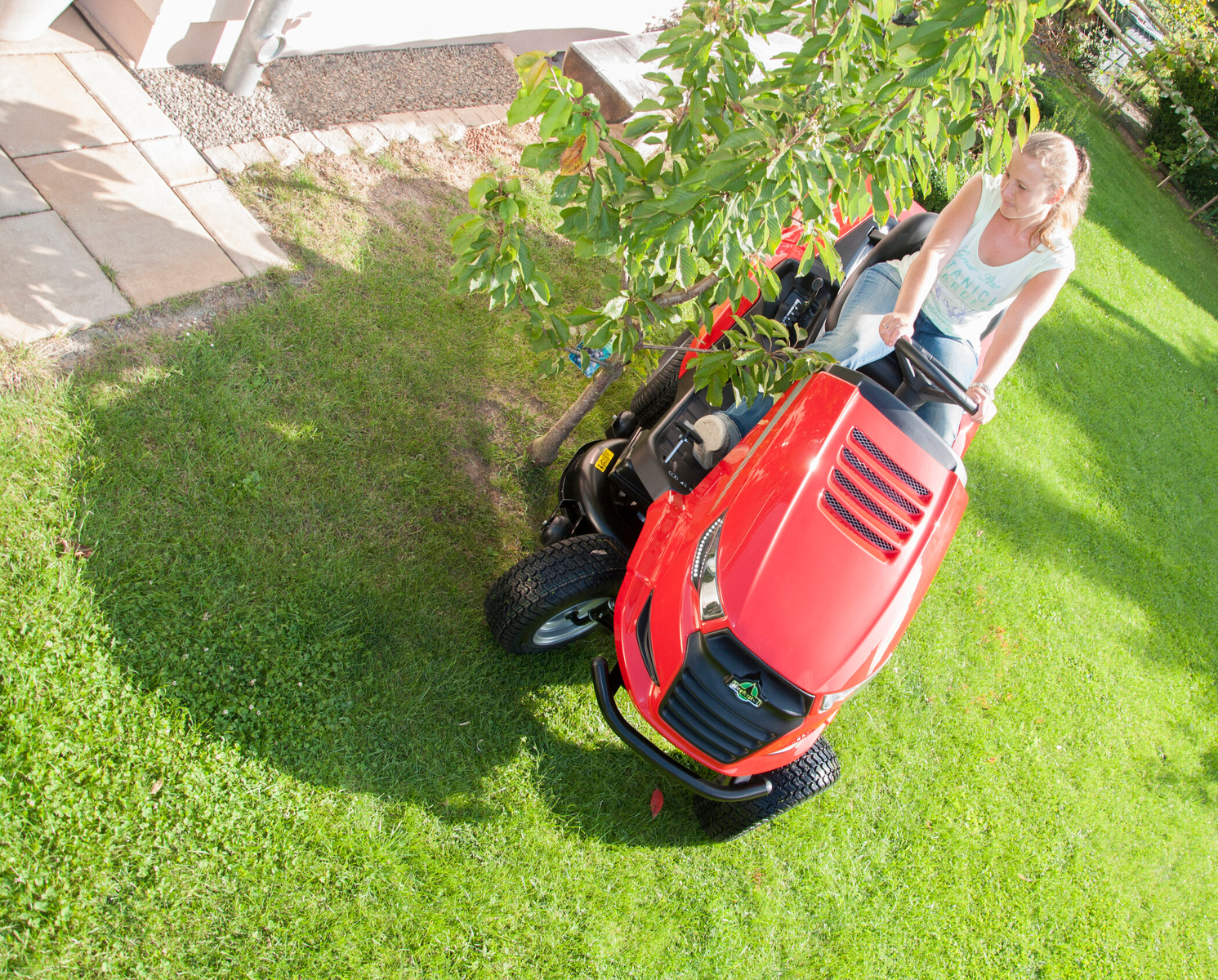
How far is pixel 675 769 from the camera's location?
94.6 inches

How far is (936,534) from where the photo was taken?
8.02ft

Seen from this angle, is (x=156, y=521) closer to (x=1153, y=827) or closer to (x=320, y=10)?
(x=320, y=10)

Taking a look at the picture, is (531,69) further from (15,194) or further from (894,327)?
(15,194)

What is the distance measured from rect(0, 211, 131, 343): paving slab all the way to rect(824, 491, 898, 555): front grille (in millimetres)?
2605

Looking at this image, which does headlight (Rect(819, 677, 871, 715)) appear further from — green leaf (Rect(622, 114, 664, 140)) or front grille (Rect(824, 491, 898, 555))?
green leaf (Rect(622, 114, 664, 140))

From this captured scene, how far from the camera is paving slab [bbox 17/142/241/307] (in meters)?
3.06


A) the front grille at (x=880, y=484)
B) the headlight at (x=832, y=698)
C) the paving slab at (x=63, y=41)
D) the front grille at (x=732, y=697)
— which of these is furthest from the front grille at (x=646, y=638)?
the paving slab at (x=63, y=41)

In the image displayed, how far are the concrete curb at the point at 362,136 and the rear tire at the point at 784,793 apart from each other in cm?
333

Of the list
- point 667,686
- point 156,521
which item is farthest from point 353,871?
point 156,521

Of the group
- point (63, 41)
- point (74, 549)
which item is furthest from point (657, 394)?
point (63, 41)

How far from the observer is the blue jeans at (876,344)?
9.61 feet

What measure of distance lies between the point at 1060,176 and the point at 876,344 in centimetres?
80

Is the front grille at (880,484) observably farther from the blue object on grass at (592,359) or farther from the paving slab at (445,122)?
the paving slab at (445,122)

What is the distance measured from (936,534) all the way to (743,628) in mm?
719
